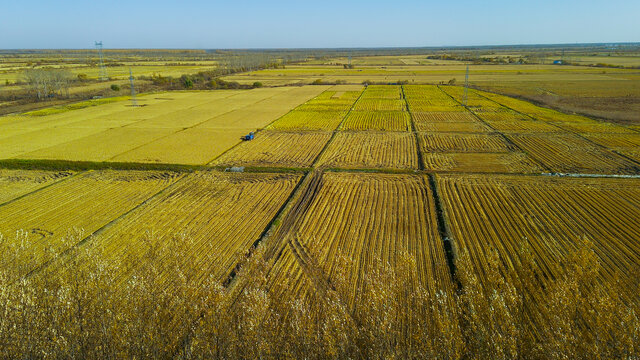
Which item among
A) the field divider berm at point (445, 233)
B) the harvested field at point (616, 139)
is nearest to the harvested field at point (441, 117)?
the harvested field at point (616, 139)

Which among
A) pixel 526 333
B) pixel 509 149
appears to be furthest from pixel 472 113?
pixel 526 333

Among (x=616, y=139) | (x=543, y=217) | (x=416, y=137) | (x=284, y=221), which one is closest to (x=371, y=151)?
(x=416, y=137)

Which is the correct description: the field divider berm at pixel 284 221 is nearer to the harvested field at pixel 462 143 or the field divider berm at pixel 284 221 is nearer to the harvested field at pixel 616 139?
the harvested field at pixel 462 143

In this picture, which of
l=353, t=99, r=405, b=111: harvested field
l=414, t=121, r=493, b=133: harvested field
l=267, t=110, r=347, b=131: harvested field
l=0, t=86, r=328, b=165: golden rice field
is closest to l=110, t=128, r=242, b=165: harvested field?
l=0, t=86, r=328, b=165: golden rice field

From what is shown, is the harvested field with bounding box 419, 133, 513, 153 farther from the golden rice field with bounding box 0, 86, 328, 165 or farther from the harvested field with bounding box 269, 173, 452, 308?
the golden rice field with bounding box 0, 86, 328, 165

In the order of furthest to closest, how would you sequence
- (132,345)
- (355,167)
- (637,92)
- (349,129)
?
(637,92) → (349,129) → (355,167) → (132,345)

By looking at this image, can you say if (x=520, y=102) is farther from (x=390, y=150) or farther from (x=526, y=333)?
(x=526, y=333)
